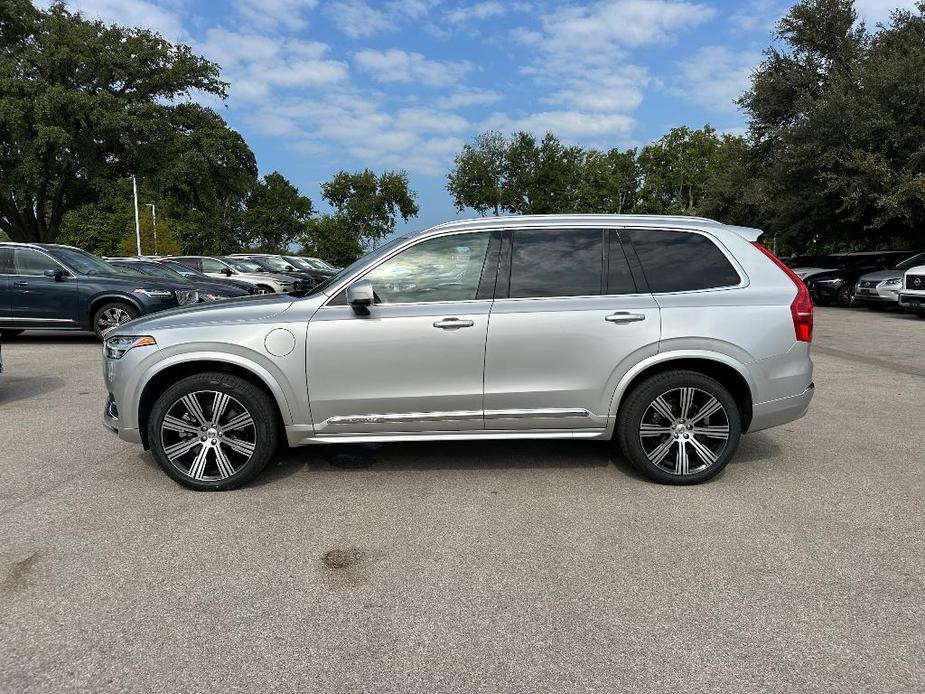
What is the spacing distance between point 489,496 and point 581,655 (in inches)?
66.5

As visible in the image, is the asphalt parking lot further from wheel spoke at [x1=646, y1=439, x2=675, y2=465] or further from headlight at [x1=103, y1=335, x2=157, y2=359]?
headlight at [x1=103, y1=335, x2=157, y2=359]

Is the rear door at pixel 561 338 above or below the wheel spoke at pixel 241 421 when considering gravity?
above

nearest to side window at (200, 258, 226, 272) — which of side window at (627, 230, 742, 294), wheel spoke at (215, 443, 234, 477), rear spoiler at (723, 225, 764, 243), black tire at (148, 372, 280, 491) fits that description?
black tire at (148, 372, 280, 491)

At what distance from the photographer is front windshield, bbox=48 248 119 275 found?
10848 millimetres

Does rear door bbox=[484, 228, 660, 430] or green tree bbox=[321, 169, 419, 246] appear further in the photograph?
green tree bbox=[321, 169, 419, 246]

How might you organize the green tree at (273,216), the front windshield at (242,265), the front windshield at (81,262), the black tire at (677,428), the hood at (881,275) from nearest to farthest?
the black tire at (677,428) < the front windshield at (81,262) < the hood at (881,275) < the front windshield at (242,265) < the green tree at (273,216)

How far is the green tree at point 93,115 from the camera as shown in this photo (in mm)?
25328

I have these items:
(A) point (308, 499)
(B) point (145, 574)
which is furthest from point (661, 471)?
(B) point (145, 574)

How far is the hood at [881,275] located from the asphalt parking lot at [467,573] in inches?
560

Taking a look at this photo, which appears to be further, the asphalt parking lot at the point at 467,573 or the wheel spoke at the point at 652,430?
the wheel spoke at the point at 652,430

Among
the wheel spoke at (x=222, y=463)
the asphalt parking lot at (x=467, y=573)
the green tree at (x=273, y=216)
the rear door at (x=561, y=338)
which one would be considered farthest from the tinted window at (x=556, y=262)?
the green tree at (x=273, y=216)

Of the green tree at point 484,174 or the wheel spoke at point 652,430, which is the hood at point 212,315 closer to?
the wheel spoke at point 652,430

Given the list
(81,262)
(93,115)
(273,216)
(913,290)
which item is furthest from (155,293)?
(273,216)

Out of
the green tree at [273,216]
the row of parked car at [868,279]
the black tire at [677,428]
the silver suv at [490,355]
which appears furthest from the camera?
the green tree at [273,216]
